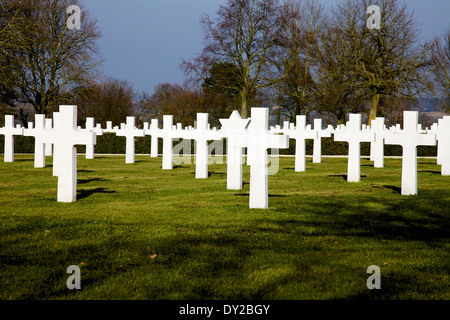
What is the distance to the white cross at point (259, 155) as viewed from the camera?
321 inches

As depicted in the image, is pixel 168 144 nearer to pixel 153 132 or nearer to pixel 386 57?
pixel 153 132

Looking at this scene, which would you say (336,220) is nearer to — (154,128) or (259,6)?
(154,128)

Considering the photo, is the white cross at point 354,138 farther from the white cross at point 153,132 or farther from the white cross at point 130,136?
the white cross at point 130,136

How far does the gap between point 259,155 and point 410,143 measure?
13.3 feet

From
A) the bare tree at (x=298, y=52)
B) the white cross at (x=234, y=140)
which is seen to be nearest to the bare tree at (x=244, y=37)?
the bare tree at (x=298, y=52)

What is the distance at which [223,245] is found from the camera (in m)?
5.57

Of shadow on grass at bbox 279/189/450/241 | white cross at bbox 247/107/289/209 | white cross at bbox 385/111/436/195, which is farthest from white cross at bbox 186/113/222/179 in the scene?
white cross at bbox 247/107/289/209

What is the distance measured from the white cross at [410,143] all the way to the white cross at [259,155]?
369 cm

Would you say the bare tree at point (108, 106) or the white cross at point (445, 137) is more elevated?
the bare tree at point (108, 106)

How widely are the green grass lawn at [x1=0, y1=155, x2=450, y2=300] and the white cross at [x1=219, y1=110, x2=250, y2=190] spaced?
97 cm

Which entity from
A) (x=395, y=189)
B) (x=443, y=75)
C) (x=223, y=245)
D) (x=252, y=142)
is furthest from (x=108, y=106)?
(x=223, y=245)
